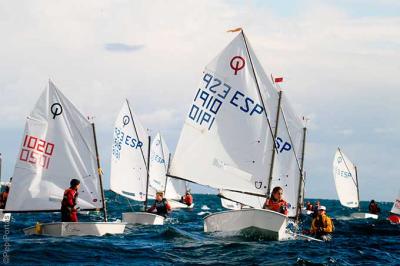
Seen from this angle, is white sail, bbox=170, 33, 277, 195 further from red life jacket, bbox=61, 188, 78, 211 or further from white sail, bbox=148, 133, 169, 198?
white sail, bbox=148, 133, 169, 198

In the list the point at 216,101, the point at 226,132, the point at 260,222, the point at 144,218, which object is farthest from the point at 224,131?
the point at 144,218

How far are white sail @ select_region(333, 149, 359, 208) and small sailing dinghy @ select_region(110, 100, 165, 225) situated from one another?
3040cm

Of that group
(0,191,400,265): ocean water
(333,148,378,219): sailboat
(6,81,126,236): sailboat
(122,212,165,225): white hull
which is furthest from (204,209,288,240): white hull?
(333,148,378,219): sailboat

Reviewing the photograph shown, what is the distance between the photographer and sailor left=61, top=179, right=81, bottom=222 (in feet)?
84.8

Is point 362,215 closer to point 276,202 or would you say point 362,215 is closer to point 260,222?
point 276,202

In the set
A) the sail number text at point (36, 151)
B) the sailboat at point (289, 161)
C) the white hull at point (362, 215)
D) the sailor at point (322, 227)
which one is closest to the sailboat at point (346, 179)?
the white hull at point (362, 215)

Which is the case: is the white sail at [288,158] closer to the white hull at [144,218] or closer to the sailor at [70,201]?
the sailor at [70,201]

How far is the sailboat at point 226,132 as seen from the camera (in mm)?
28406

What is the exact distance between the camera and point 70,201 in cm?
2584

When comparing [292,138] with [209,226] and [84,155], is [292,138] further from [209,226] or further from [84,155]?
[84,155]

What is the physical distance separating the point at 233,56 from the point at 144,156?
2045 cm

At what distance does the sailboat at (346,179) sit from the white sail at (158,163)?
17.3 meters

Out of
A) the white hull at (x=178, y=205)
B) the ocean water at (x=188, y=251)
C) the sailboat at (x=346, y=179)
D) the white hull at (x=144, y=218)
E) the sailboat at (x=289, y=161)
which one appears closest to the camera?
the ocean water at (x=188, y=251)

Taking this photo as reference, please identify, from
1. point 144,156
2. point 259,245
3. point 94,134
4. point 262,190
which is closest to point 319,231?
point 262,190
